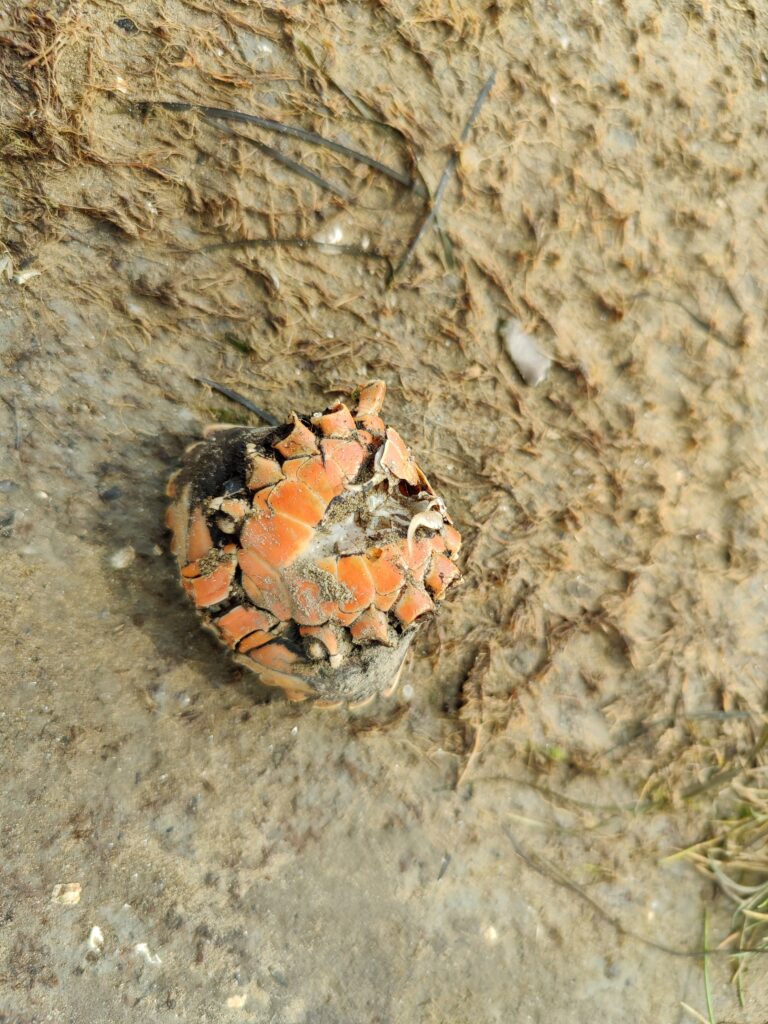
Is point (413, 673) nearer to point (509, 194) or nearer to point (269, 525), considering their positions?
point (269, 525)

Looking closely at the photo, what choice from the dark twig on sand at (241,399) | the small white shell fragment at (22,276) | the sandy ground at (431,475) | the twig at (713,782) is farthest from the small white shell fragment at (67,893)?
the twig at (713,782)

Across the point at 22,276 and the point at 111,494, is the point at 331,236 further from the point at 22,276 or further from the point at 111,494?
the point at 111,494

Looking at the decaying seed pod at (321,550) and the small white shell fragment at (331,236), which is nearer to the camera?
the decaying seed pod at (321,550)

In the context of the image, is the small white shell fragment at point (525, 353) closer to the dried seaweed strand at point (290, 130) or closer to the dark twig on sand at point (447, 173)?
the dark twig on sand at point (447, 173)

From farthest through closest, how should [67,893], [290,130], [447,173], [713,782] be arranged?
[713,782] → [447,173] → [290,130] → [67,893]

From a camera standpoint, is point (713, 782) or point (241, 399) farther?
point (713, 782)

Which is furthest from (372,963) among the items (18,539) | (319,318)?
(319,318)

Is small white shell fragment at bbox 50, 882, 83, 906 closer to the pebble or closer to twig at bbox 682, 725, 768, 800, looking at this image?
the pebble

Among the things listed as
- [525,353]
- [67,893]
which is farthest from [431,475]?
[67,893]
